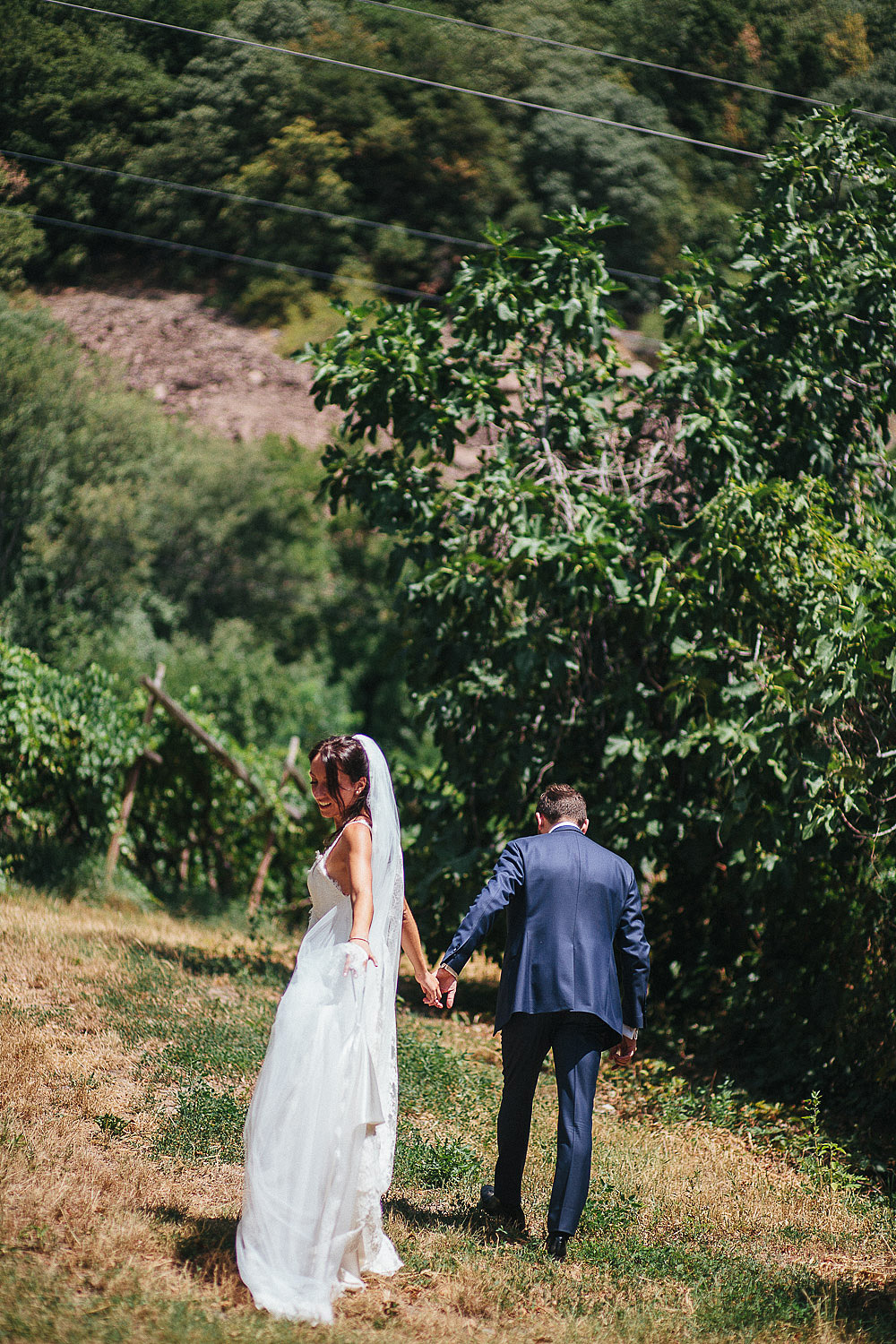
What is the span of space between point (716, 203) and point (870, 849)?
3400 cm

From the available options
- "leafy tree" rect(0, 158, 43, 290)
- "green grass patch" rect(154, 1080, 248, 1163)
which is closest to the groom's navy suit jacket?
"green grass patch" rect(154, 1080, 248, 1163)

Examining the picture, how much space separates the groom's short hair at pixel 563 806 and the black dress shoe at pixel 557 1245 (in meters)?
1.52

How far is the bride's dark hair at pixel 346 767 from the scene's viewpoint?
3893 mm

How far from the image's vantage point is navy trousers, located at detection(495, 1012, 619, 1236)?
4.12 metres

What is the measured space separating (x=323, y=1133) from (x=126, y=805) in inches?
320

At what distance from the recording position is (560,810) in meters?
4.51

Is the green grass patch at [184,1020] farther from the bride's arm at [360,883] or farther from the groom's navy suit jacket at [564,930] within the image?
the bride's arm at [360,883]

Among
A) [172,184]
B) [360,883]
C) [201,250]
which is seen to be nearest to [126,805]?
[360,883]

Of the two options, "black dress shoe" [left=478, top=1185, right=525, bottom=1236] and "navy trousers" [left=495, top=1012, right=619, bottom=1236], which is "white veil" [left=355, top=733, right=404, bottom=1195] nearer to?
"navy trousers" [left=495, top=1012, right=619, bottom=1236]

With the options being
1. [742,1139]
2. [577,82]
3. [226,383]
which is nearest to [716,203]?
[577,82]

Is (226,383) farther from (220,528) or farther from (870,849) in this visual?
(870,849)

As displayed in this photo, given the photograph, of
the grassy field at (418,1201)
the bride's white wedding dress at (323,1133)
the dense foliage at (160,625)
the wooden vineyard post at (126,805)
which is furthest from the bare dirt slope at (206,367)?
the bride's white wedding dress at (323,1133)

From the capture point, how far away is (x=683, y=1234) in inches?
181

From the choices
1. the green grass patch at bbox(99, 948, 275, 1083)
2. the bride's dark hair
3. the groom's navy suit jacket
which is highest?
the bride's dark hair
